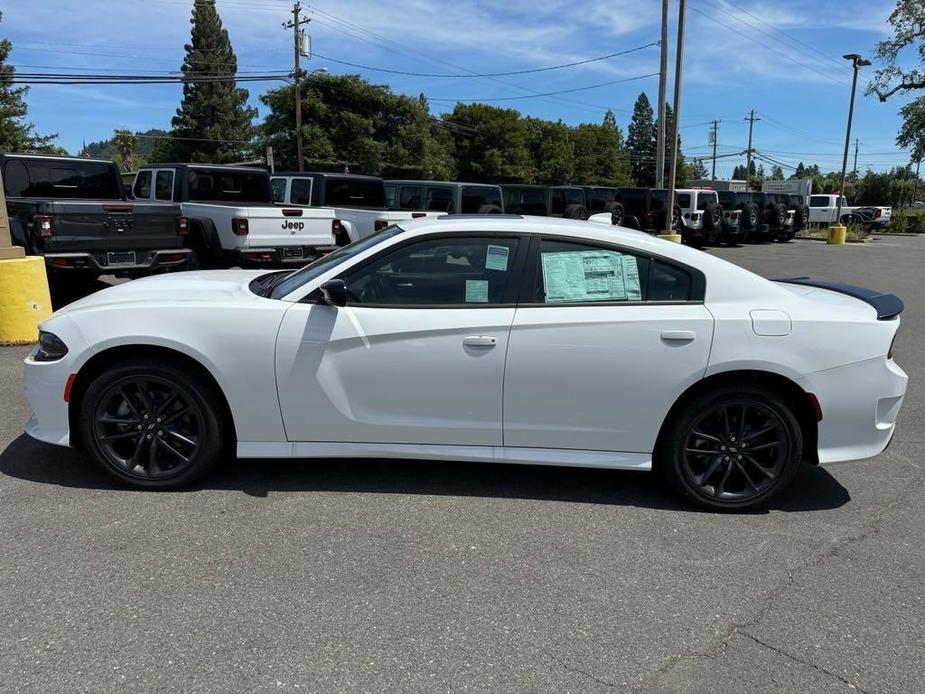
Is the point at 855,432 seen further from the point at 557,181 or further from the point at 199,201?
the point at 557,181

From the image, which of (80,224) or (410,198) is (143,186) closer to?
(80,224)

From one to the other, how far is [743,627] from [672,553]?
1.86 feet

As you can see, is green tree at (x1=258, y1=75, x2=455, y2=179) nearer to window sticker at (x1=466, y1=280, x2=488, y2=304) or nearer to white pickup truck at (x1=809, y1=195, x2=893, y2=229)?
white pickup truck at (x1=809, y1=195, x2=893, y2=229)

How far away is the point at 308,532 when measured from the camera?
3385mm

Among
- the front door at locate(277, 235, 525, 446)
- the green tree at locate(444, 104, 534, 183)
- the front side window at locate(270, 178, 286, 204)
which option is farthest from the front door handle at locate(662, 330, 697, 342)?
the green tree at locate(444, 104, 534, 183)

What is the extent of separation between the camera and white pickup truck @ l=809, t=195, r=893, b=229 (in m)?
41.1

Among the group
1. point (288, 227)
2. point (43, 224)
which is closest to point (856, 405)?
point (43, 224)

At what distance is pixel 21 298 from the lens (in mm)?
6816

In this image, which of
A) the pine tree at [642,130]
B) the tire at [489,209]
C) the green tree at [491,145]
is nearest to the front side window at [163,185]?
the tire at [489,209]

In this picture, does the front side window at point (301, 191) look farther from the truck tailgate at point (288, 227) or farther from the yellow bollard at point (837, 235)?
the yellow bollard at point (837, 235)

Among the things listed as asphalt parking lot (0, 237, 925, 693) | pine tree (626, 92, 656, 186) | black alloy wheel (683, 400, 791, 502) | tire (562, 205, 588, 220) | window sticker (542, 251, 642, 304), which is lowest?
asphalt parking lot (0, 237, 925, 693)

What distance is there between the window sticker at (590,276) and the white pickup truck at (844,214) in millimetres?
41877

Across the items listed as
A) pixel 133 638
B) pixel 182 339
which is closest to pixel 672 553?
pixel 133 638

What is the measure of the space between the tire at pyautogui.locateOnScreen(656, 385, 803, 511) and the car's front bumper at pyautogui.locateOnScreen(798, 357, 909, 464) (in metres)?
0.17
